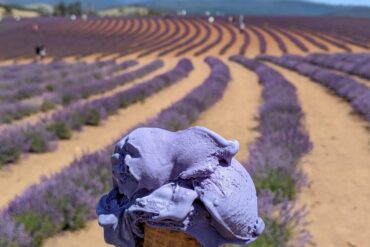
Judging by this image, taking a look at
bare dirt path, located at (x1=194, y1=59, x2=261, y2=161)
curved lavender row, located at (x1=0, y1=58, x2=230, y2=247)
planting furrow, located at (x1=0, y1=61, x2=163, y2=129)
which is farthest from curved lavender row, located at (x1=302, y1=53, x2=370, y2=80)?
curved lavender row, located at (x1=0, y1=58, x2=230, y2=247)

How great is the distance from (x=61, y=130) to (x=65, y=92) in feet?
14.9

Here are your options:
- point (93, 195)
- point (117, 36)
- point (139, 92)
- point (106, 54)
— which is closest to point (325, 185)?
point (93, 195)

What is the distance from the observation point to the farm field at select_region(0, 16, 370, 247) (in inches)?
196

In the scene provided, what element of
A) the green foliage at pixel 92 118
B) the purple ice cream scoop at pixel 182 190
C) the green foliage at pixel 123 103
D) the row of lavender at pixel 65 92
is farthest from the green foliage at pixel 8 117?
the purple ice cream scoop at pixel 182 190

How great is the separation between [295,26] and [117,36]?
18059 mm

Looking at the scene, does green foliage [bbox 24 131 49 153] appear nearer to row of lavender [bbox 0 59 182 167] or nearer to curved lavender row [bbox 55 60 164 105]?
row of lavender [bbox 0 59 182 167]

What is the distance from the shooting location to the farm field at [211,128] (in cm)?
499

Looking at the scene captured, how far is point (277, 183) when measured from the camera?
5.62 metres

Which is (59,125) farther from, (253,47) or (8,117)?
(253,47)

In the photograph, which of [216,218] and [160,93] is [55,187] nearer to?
[216,218]

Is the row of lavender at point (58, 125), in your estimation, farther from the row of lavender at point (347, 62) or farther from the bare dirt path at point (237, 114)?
the row of lavender at point (347, 62)

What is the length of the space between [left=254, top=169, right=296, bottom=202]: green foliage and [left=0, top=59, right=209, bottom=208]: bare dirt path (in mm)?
3092

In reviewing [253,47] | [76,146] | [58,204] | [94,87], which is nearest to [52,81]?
[94,87]

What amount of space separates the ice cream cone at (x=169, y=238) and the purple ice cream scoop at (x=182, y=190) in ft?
0.17
